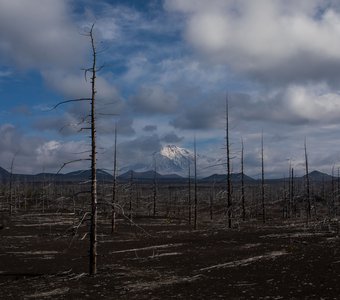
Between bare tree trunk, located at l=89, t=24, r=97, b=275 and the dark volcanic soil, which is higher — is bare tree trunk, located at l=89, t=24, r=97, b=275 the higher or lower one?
the higher one

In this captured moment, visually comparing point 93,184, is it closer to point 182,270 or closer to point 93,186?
point 93,186

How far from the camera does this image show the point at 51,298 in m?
17.5

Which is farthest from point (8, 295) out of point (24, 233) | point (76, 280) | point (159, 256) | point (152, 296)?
point (24, 233)

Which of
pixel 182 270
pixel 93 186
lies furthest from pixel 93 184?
pixel 182 270

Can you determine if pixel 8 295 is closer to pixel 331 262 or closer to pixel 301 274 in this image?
pixel 301 274

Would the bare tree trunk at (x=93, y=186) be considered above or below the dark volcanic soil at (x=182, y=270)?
above

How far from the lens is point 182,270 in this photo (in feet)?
75.0

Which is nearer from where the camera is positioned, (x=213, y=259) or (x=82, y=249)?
(x=213, y=259)

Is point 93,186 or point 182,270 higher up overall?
point 93,186

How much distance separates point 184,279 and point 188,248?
12.2 m

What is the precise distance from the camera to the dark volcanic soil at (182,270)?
1741cm

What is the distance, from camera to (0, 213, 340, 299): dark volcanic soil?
17406mm

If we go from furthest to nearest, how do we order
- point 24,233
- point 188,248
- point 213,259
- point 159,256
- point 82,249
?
point 24,233 < point 82,249 < point 188,248 < point 159,256 < point 213,259

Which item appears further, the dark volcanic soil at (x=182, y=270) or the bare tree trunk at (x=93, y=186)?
the bare tree trunk at (x=93, y=186)
